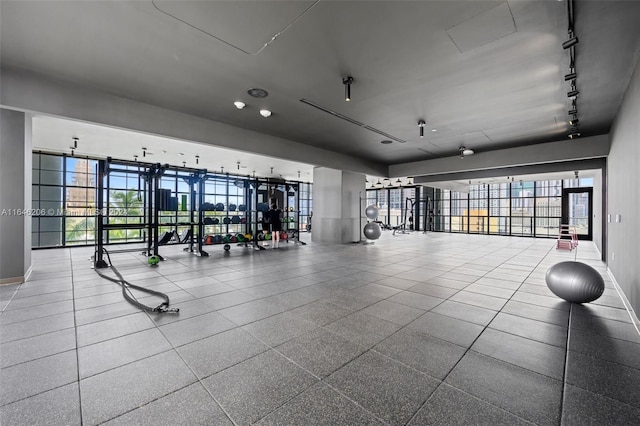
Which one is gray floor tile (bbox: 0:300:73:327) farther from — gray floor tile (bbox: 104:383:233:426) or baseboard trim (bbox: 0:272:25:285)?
gray floor tile (bbox: 104:383:233:426)

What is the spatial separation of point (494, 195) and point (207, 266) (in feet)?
54.6

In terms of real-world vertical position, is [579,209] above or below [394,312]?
above

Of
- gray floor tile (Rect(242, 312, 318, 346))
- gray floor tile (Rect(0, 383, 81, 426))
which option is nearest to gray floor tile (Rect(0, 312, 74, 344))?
gray floor tile (Rect(0, 383, 81, 426))

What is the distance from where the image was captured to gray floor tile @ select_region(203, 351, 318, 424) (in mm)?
1715

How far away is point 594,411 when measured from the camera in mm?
1720

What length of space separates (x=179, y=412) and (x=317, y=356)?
1.07 meters

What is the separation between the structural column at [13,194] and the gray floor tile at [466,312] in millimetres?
6537

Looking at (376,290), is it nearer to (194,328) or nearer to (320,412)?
(194,328)

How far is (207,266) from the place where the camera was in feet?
20.4

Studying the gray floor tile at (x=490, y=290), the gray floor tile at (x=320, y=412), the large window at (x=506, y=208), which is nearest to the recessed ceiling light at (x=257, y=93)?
the gray floor tile at (x=320, y=412)

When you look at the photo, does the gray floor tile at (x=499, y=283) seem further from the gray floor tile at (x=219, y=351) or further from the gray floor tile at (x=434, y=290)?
the gray floor tile at (x=219, y=351)

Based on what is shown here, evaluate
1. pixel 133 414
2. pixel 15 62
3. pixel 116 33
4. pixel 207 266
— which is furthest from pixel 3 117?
pixel 133 414

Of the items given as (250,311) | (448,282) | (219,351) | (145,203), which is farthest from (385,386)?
(145,203)

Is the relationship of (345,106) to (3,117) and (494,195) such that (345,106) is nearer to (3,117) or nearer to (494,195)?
(3,117)
